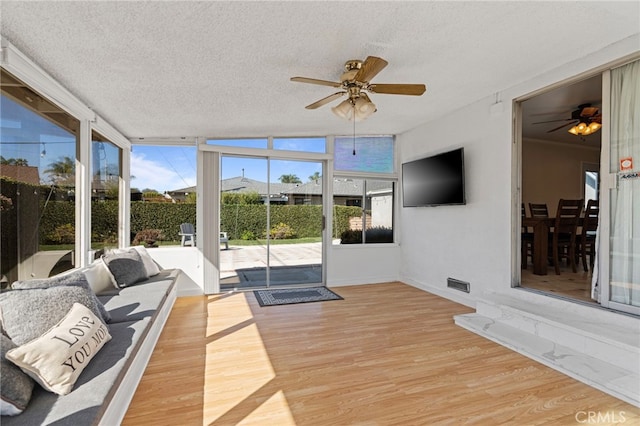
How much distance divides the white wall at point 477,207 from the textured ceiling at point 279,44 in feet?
0.74

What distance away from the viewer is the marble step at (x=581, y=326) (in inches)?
95.4

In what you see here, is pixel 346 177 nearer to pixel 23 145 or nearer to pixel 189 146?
pixel 189 146

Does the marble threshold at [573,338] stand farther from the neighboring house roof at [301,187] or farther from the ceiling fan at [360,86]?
the neighboring house roof at [301,187]

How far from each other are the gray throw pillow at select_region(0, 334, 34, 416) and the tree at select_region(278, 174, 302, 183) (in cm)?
417

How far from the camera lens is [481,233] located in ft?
13.5

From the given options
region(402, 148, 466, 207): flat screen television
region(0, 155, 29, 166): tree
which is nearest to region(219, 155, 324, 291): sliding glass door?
region(402, 148, 466, 207): flat screen television

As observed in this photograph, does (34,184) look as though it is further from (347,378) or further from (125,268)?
(347,378)

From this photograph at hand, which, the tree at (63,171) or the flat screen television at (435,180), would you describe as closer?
the tree at (63,171)

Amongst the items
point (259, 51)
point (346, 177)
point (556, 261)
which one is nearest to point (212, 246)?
point (346, 177)

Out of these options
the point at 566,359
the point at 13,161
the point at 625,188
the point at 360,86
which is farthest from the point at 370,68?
the point at 13,161

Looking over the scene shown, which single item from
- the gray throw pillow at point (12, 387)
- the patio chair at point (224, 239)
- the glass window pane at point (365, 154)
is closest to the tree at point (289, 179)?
the glass window pane at point (365, 154)

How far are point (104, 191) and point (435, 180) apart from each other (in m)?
4.87

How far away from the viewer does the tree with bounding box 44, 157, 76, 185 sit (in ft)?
10.4

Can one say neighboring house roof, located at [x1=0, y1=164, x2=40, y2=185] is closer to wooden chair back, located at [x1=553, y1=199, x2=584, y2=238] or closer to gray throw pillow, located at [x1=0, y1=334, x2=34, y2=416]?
gray throw pillow, located at [x1=0, y1=334, x2=34, y2=416]
